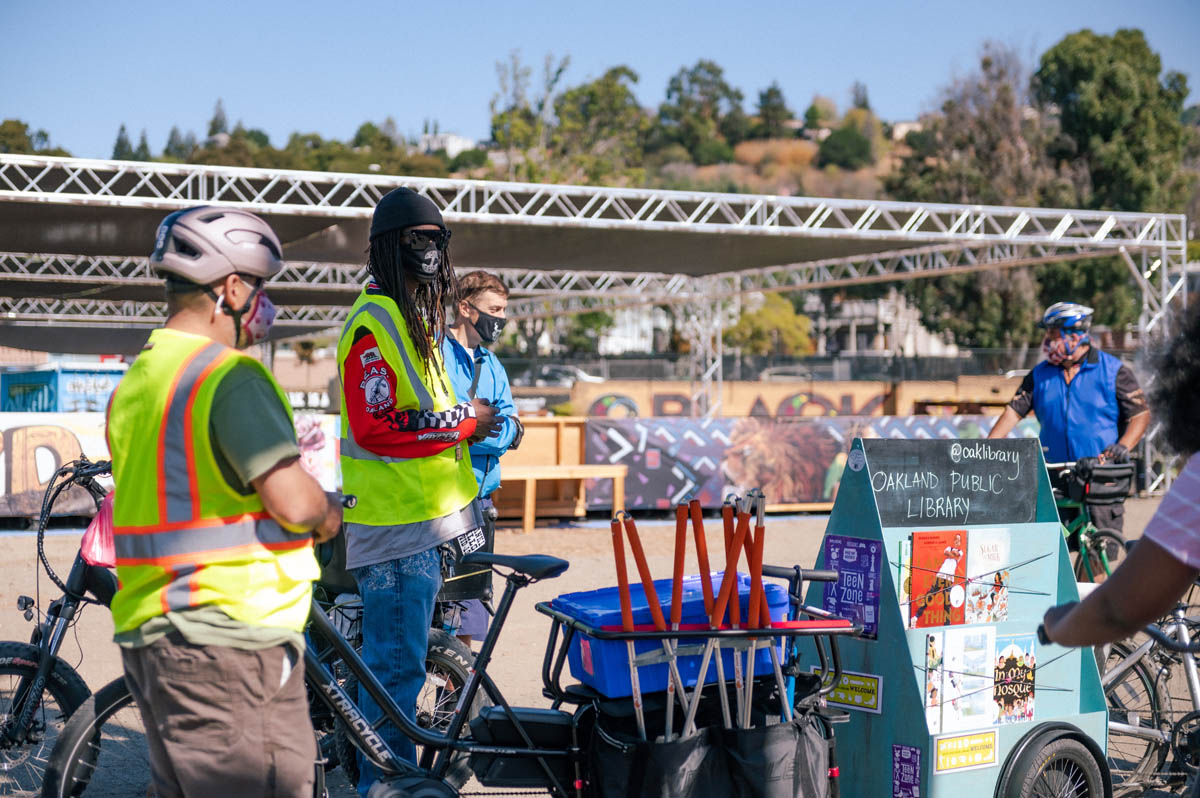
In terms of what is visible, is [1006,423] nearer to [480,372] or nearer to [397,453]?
[480,372]

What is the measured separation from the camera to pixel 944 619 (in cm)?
392

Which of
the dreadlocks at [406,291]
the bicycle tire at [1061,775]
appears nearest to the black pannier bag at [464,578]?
the dreadlocks at [406,291]

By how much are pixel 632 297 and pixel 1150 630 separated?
28.8 m

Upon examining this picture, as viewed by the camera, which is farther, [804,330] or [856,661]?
[804,330]

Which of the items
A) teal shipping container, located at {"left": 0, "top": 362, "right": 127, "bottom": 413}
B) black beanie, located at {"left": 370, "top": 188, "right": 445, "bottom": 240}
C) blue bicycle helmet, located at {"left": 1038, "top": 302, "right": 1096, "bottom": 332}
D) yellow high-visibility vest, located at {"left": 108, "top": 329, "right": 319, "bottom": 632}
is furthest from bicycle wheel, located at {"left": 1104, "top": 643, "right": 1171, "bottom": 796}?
teal shipping container, located at {"left": 0, "top": 362, "right": 127, "bottom": 413}

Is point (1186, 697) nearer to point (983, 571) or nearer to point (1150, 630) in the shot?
point (983, 571)

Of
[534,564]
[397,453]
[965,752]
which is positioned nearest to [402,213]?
[397,453]

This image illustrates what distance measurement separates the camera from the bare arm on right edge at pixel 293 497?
7.75ft

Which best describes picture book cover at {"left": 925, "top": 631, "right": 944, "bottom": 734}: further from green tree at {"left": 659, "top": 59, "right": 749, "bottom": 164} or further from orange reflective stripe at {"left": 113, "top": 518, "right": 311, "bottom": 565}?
green tree at {"left": 659, "top": 59, "right": 749, "bottom": 164}

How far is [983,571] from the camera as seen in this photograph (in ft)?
13.3

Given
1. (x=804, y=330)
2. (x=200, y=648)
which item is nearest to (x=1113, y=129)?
(x=804, y=330)

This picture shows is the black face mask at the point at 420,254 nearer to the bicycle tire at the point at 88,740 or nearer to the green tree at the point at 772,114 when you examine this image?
the bicycle tire at the point at 88,740

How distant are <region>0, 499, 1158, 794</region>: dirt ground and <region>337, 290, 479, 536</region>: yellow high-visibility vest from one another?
156cm

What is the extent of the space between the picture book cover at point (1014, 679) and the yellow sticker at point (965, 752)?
0.11m
